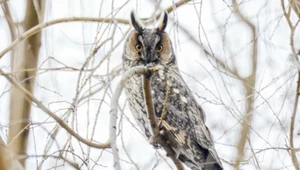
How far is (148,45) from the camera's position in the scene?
3.95m

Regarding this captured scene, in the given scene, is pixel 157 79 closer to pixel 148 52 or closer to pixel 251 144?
pixel 148 52

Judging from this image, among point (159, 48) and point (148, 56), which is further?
point (159, 48)

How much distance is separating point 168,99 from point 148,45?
0.44 metres

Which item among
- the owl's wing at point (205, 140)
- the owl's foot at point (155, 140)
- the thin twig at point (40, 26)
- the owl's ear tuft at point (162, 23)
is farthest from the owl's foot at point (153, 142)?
the owl's ear tuft at point (162, 23)

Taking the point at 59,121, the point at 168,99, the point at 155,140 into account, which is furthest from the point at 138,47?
the point at 59,121

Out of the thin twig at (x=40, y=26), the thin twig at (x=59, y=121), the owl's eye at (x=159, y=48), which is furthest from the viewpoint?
the owl's eye at (x=159, y=48)

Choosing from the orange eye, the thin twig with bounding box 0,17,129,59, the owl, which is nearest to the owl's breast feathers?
the owl

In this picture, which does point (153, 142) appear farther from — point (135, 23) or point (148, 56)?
point (135, 23)

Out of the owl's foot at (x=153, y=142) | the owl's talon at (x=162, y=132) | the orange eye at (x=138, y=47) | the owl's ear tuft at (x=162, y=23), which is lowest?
the owl's foot at (x=153, y=142)

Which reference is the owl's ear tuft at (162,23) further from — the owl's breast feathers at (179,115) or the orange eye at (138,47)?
the owl's breast feathers at (179,115)

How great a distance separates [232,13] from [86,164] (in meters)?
1.45

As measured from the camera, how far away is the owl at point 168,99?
11.9ft

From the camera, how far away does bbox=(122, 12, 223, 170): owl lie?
3619 mm

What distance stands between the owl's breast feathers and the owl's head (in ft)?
0.45
